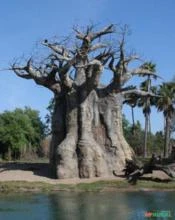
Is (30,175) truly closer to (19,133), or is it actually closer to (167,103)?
(167,103)

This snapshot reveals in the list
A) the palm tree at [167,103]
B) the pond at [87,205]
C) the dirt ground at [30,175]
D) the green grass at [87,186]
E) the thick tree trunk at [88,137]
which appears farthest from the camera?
the palm tree at [167,103]

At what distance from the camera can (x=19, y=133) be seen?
275 ft

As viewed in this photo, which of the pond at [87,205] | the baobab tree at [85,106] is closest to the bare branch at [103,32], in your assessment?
the baobab tree at [85,106]

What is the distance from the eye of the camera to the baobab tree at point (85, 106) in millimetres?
37125

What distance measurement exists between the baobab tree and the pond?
6.84 metres

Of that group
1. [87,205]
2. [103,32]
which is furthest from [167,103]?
[87,205]

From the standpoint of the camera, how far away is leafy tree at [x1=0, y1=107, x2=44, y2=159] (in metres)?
82.5

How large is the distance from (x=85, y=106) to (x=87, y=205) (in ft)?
49.5

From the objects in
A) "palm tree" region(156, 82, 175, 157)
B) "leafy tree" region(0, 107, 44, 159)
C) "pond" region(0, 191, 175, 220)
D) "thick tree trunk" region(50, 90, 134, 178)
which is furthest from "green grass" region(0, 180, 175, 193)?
"leafy tree" region(0, 107, 44, 159)

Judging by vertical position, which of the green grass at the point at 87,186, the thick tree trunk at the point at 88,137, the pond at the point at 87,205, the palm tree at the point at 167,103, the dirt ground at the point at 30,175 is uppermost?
the palm tree at the point at 167,103

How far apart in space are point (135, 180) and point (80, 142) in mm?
5449

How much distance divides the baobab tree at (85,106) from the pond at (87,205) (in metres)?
6.84

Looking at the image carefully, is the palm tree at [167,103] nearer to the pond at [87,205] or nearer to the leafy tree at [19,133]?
the leafy tree at [19,133]

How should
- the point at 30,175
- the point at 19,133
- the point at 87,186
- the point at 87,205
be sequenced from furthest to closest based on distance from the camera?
1. the point at 19,133
2. the point at 30,175
3. the point at 87,186
4. the point at 87,205
